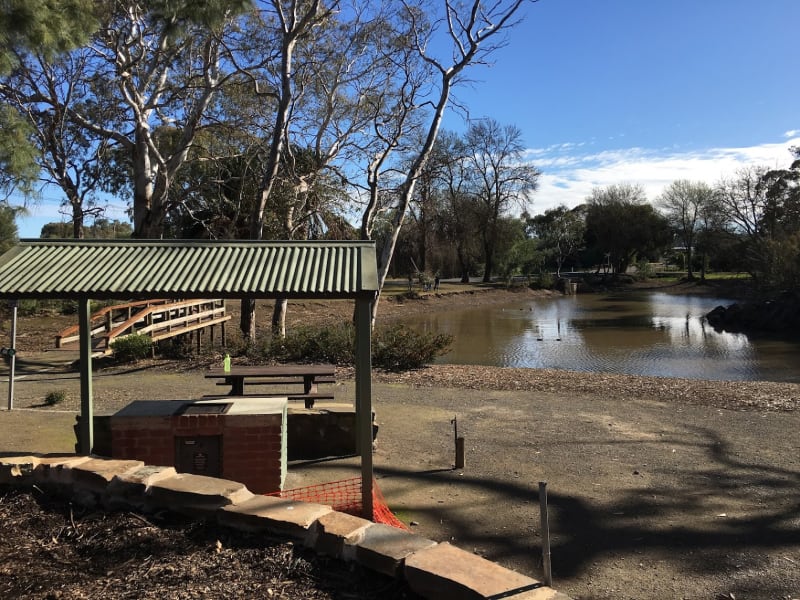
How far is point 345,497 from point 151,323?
12743 mm

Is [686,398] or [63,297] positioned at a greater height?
[63,297]

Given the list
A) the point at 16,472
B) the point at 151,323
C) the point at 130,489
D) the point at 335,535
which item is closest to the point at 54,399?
the point at 16,472

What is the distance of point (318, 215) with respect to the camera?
978 inches

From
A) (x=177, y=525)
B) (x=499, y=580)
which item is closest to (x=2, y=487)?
(x=177, y=525)

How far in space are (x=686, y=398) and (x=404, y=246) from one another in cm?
4884

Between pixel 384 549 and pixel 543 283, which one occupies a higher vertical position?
pixel 543 283

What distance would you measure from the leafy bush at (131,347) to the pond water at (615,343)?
9.10 meters

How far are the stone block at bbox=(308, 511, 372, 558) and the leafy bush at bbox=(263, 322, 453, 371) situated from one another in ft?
34.5

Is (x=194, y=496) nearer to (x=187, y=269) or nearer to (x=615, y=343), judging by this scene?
(x=187, y=269)

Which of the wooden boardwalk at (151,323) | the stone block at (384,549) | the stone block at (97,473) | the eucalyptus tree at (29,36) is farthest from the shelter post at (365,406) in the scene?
the wooden boardwalk at (151,323)

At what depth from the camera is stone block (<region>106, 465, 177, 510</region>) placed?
13.2ft

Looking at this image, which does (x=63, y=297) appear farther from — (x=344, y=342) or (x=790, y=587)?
(x=344, y=342)

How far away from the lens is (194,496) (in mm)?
3865

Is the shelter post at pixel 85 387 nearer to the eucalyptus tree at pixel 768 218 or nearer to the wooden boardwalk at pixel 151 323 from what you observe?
the wooden boardwalk at pixel 151 323
